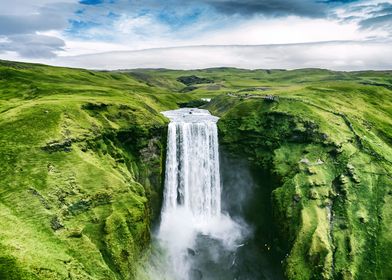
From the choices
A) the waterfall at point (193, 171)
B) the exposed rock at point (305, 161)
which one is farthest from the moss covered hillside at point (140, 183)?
the waterfall at point (193, 171)

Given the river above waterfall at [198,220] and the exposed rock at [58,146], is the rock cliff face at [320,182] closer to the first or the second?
the river above waterfall at [198,220]

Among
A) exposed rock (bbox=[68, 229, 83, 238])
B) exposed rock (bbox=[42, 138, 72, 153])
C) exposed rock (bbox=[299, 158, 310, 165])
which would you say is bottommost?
exposed rock (bbox=[68, 229, 83, 238])

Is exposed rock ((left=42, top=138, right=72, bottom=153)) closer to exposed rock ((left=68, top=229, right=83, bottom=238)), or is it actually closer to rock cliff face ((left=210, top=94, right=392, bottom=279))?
exposed rock ((left=68, top=229, right=83, bottom=238))

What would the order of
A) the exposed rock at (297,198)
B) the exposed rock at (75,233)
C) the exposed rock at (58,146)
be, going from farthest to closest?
the exposed rock at (297,198), the exposed rock at (58,146), the exposed rock at (75,233)

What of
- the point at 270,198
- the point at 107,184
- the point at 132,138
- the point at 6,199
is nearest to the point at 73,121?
the point at 132,138

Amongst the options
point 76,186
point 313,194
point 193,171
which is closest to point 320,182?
point 313,194

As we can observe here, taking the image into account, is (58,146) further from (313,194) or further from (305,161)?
(305,161)

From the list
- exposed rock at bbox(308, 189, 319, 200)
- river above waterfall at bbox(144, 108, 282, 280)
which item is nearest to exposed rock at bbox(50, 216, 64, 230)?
river above waterfall at bbox(144, 108, 282, 280)
